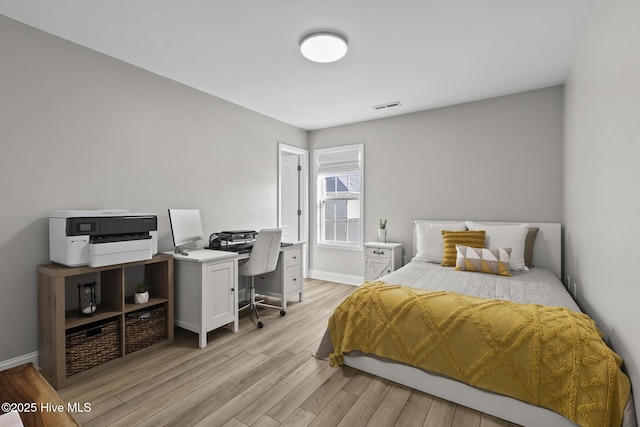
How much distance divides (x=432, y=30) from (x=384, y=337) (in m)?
2.38

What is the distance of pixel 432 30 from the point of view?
2332mm

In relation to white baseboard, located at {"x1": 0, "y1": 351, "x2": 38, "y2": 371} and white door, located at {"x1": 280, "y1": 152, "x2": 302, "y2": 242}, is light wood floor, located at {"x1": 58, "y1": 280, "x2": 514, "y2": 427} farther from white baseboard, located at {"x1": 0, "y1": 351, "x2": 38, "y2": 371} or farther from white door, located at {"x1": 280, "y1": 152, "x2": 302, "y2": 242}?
white door, located at {"x1": 280, "y1": 152, "x2": 302, "y2": 242}

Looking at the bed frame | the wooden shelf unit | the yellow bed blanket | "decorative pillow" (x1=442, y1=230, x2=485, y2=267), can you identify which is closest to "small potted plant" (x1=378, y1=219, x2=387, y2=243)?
"decorative pillow" (x1=442, y1=230, x2=485, y2=267)

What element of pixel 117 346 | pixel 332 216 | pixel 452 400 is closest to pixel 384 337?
pixel 452 400

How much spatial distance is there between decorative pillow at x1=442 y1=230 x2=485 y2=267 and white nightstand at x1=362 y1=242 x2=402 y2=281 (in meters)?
0.83

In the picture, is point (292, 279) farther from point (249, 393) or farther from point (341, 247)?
point (249, 393)

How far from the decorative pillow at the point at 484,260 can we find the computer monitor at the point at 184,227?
2.81 m

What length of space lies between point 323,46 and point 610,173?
7.11 ft

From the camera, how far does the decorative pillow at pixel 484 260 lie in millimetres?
2902

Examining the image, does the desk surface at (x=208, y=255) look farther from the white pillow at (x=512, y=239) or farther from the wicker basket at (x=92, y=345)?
the white pillow at (x=512, y=239)

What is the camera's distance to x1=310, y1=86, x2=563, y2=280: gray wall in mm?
3451

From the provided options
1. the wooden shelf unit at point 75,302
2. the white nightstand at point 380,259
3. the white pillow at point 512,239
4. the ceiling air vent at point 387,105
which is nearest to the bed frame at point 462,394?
the white pillow at point 512,239

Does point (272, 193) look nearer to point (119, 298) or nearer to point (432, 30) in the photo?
point (119, 298)

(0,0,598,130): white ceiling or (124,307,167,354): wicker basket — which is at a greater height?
(0,0,598,130): white ceiling
